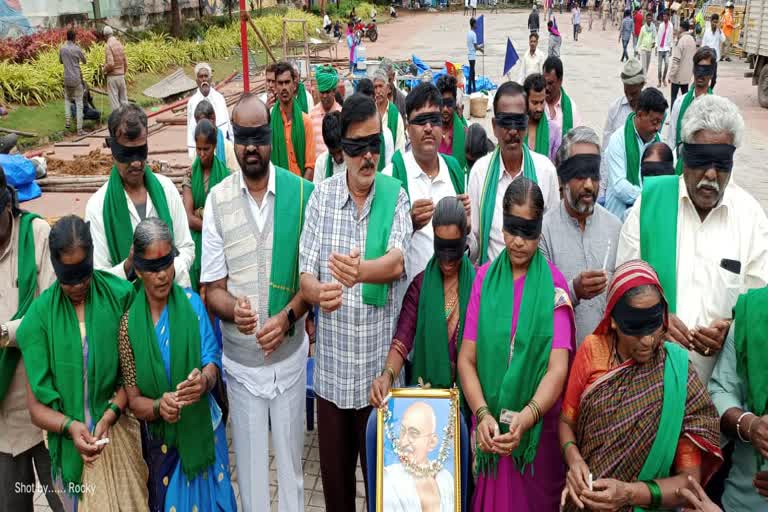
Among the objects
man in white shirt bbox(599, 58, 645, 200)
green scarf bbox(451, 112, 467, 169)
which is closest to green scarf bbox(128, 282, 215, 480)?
green scarf bbox(451, 112, 467, 169)

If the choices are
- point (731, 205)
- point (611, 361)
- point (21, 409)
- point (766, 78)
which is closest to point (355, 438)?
point (611, 361)

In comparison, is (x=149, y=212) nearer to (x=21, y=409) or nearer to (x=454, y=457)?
(x=21, y=409)

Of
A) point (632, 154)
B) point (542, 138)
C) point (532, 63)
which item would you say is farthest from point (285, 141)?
point (532, 63)

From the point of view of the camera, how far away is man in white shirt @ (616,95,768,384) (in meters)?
3.12

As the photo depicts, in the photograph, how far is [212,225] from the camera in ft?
11.5

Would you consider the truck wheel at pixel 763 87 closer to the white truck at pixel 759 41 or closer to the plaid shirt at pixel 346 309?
the white truck at pixel 759 41

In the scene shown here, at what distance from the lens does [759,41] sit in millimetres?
17984

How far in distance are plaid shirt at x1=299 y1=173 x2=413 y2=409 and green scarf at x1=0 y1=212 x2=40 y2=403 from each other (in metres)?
1.41

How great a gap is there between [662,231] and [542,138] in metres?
2.55

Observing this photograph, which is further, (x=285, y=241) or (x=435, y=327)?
(x=285, y=241)

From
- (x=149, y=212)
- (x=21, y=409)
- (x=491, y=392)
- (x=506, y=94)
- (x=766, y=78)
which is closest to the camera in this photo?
(x=491, y=392)

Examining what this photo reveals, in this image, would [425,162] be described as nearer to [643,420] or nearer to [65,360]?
[643,420]

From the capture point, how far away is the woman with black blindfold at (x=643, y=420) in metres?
2.61

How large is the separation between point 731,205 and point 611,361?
1068 millimetres
